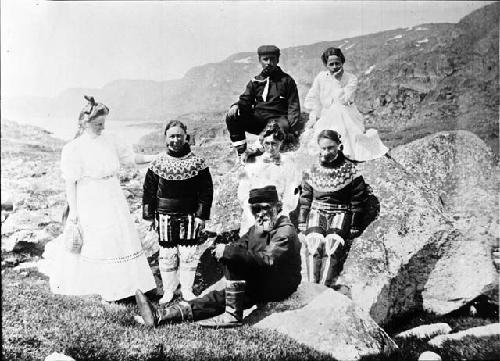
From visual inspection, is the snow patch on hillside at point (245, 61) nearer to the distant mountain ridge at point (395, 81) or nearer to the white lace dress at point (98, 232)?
the distant mountain ridge at point (395, 81)

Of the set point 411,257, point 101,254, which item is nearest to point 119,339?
point 101,254

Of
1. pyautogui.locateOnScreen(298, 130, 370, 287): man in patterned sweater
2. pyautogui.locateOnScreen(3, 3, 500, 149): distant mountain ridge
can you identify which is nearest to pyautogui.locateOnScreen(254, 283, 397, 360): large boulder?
pyautogui.locateOnScreen(298, 130, 370, 287): man in patterned sweater

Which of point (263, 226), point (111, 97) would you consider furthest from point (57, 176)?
point (263, 226)

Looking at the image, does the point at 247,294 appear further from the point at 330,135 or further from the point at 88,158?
the point at 88,158

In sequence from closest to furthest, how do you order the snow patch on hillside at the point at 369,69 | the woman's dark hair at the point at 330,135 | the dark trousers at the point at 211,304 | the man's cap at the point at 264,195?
the dark trousers at the point at 211,304 → the man's cap at the point at 264,195 → the woman's dark hair at the point at 330,135 → the snow patch on hillside at the point at 369,69

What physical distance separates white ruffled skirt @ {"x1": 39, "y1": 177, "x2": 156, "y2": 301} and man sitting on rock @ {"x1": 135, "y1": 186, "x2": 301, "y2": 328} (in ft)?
1.08

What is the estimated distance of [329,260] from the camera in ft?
19.5

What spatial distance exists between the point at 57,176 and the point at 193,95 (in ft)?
5.81

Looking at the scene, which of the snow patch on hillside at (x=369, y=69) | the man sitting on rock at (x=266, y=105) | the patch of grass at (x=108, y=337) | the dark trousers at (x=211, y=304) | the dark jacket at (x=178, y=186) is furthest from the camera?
the snow patch on hillside at (x=369, y=69)

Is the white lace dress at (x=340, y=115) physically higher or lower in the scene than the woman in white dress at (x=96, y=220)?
higher

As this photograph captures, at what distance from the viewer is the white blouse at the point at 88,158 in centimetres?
582

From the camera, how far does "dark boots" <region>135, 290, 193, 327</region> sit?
556 cm

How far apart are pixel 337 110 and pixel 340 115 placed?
7cm

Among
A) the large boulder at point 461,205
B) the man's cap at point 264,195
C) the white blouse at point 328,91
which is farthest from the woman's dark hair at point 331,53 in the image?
the man's cap at point 264,195
